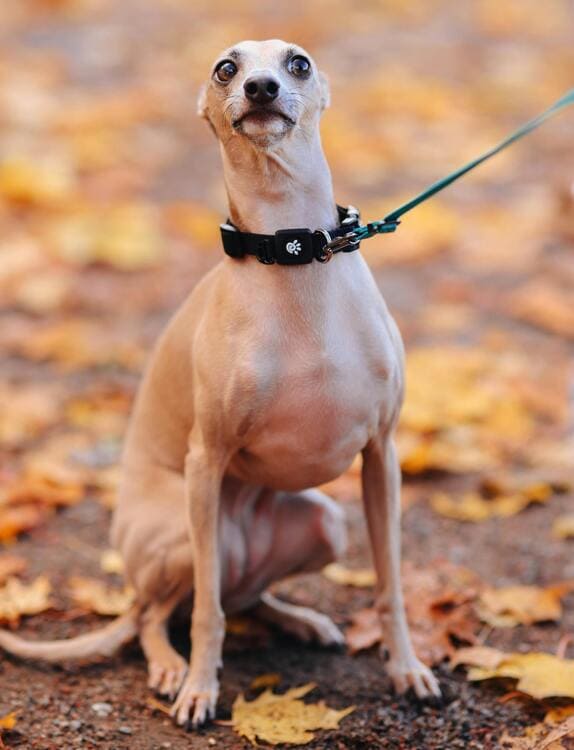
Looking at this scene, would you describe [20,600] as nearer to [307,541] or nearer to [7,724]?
[7,724]

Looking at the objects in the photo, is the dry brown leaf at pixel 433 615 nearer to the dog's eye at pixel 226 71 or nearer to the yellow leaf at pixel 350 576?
the yellow leaf at pixel 350 576

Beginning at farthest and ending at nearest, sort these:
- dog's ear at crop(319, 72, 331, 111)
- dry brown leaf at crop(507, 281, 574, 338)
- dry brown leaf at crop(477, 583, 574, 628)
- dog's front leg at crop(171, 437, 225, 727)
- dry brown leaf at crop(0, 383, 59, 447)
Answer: dry brown leaf at crop(507, 281, 574, 338), dry brown leaf at crop(0, 383, 59, 447), dry brown leaf at crop(477, 583, 574, 628), dog's front leg at crop(171, 437, 225, 727), dog's ear at crop(319, 72, 331, 111)

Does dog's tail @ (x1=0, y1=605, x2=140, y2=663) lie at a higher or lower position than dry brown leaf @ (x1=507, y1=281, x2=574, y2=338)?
lower

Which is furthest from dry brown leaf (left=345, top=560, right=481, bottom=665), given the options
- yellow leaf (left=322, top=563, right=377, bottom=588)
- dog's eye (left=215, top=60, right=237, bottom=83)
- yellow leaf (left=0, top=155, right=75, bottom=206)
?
yellow leaf (left=0, top=155, right=75, bottom=206)

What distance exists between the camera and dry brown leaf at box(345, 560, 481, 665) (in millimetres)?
3090

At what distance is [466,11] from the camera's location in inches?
384

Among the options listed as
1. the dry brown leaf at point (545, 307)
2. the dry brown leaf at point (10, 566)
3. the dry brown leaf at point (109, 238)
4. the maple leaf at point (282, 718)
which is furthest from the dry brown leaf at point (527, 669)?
the dry brown leaf at point (109, 238)

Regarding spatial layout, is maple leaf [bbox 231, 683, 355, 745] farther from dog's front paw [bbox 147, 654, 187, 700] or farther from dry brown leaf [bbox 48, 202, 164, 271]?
dry brown leaf [bbox 48, 202, 164, 271]

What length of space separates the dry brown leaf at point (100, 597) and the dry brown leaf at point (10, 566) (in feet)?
0.60

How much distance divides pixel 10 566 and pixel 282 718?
1.24 metres

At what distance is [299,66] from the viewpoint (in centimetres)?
244

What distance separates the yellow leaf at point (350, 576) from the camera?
3.54 metres

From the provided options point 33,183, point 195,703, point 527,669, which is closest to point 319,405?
point 195,703

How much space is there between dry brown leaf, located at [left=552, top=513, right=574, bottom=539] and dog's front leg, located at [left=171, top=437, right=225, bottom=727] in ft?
4.93
